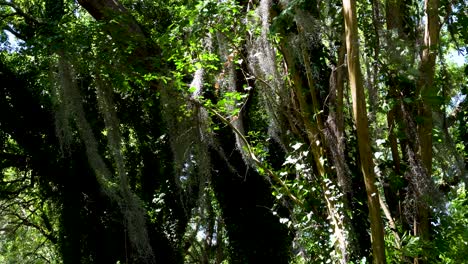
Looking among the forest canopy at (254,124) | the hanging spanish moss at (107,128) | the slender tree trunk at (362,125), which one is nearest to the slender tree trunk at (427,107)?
the forest canopy at (254,124)

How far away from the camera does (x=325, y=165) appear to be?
443 centimetres

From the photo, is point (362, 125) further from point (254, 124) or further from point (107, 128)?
point (254, 124)

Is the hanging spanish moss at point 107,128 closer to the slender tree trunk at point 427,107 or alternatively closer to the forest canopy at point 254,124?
the forest canopy at point 254,124

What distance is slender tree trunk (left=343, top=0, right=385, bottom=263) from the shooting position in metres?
3.34

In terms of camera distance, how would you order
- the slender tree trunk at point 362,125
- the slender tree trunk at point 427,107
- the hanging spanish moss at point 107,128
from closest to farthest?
the slender tree trunk at point 362,125 → the slender tree trunk at point 427,107 → the hanging spanish moss at point 107,128

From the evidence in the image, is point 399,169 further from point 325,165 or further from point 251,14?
point 251,14

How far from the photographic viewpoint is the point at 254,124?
23.2 feet

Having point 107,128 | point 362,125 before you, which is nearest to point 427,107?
point 362,125

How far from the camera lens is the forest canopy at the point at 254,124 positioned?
4.19 meters

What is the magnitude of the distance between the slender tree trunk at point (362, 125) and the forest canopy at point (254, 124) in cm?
1

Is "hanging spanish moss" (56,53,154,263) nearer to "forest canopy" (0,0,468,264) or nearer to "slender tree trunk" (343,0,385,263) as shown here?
"forest canopy" (0,0,468,264)

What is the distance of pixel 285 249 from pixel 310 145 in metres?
3.02

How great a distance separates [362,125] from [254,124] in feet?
12.3

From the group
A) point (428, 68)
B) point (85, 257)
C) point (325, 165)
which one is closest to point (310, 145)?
point (325, 165)
